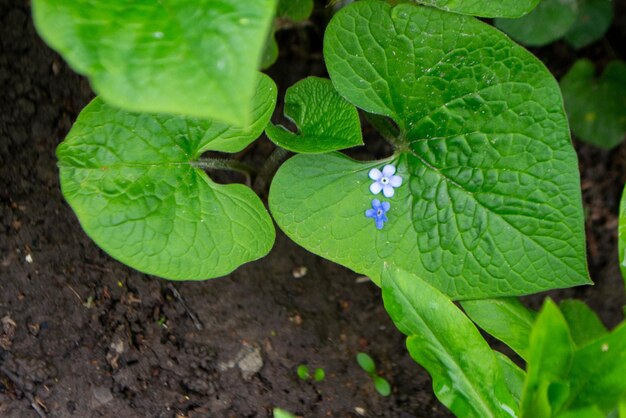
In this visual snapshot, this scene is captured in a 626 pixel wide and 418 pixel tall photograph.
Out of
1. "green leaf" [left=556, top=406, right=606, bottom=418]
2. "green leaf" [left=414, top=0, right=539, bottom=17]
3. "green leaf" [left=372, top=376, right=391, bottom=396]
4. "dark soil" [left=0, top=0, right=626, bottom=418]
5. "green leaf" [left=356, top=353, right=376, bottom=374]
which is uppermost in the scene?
"green leaf" [left=414, top=0, right=539, bottom=17]

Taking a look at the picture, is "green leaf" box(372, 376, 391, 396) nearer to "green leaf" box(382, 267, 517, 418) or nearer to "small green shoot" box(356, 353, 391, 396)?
"small green shoot" box(356, 353, 391, 396)

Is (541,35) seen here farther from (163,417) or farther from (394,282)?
(163,417)

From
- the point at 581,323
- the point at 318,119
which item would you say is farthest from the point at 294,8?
the point at 581,323

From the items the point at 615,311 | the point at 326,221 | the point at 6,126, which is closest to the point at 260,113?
the point at 326,221

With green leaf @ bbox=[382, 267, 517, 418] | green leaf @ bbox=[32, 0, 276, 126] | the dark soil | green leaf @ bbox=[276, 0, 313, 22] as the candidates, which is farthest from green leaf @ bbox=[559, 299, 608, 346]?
green leaf @ bbox=[32, 0, 276, 126]

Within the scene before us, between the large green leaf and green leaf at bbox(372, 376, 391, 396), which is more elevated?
the large green leaf

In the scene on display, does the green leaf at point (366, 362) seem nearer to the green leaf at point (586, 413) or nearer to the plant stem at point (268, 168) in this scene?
the plant stem at point (268, 168)
